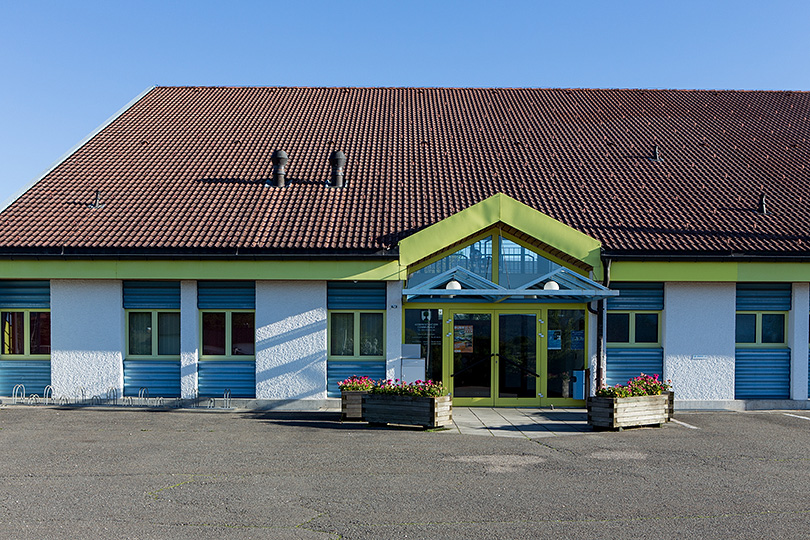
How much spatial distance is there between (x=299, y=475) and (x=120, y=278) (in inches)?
300

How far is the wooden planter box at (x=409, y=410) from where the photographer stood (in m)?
→ 11.8

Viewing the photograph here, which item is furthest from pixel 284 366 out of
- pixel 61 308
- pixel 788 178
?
pixel 788 178

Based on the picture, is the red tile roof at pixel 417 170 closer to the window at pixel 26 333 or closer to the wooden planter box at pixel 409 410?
the window at pixel 26 333

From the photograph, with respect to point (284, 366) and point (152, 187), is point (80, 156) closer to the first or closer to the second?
point (152, 187)

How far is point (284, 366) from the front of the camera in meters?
14.4

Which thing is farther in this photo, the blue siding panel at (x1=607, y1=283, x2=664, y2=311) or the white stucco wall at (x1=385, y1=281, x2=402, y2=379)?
the blue siding panel at (x1=607, y1=283, x2=664, y2=311)

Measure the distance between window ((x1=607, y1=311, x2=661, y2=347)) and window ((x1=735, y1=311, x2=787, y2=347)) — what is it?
5.92ft

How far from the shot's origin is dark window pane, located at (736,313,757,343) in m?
14.7

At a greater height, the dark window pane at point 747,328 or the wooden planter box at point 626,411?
the dark window pane at point 747,328

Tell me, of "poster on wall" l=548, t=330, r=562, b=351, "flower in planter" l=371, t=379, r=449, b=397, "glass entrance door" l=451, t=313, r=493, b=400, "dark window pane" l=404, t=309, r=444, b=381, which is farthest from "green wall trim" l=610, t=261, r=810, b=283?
"flower in planter" l=371, t=379, r=449, b=397

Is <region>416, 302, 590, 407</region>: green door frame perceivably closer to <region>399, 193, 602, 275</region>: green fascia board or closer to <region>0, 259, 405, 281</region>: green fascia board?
<region>0, 259, 405, 281</region>: green fascia board

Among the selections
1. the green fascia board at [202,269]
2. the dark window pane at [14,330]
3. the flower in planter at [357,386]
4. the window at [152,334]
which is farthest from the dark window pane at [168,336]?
the flower in planter at [357,386]

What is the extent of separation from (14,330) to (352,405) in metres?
7.81

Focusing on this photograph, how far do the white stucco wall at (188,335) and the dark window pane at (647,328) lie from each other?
9539mm
